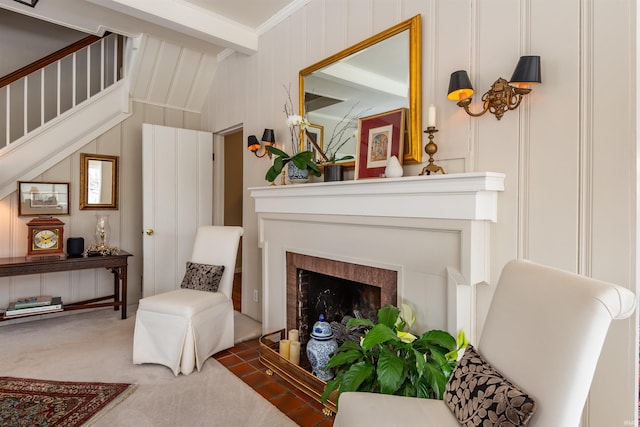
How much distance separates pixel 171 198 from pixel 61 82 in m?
1.91

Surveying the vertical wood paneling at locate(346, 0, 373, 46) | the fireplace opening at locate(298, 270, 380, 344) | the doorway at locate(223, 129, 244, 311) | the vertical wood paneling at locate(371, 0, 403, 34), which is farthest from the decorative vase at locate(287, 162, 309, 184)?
the doorway at locate(223, 129, 244, 311)

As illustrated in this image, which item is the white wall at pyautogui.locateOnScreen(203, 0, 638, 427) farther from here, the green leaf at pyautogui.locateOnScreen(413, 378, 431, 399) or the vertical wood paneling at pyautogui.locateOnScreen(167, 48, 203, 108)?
the vertical wood paneling at pyautogui.locateOnScreen(167, 48, 203, 108)

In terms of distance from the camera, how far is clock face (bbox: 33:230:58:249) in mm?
3303

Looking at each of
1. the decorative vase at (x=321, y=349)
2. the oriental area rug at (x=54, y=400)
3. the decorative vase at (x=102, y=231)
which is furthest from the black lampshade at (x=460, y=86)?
the decorative vase at (x=102, y=231)

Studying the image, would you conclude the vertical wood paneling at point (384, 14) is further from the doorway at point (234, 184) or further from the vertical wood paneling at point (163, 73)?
the doorway at point (234, 184)

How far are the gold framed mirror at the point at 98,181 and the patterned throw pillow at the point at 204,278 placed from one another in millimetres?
1779

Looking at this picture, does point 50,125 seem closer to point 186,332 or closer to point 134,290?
point 134,290

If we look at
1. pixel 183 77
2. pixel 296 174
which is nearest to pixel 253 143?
pixel 296 174

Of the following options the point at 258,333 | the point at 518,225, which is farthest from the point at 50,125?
the point at 518,225

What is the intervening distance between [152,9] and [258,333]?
2.89 meters

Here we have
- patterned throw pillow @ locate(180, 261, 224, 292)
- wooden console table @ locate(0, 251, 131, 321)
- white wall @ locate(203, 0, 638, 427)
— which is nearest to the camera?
white wall @ locate(203, 0, 638, 427)

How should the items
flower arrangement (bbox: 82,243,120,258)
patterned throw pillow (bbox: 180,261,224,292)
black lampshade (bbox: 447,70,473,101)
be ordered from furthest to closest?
flower arrangement (bbox: 82,243,120,258)
patterned throw pillow (bbox: 180,261,224,292)
black lampshade (bbox: 447,70,473,101)

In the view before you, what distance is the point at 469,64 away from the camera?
1.80 metres

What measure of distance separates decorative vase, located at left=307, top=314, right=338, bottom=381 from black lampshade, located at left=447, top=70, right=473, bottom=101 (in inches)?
61.9
